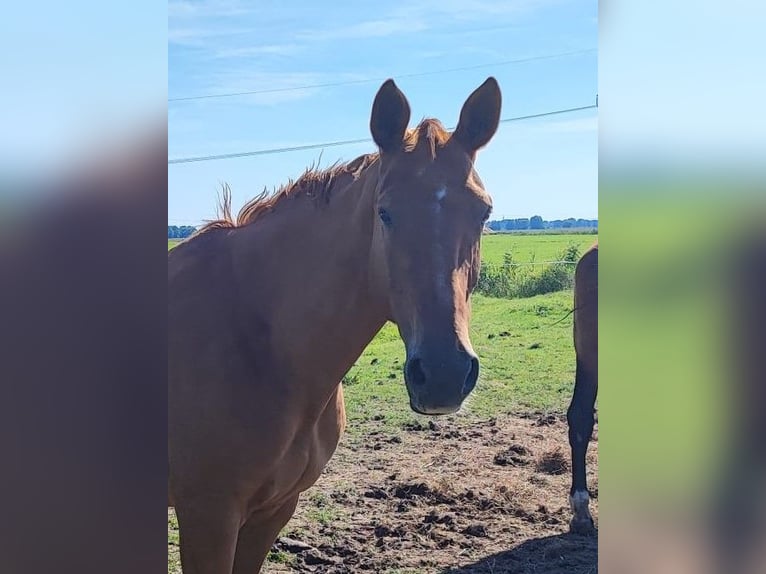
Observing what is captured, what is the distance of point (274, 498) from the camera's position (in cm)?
212

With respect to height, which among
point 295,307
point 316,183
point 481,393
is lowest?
point 481,393

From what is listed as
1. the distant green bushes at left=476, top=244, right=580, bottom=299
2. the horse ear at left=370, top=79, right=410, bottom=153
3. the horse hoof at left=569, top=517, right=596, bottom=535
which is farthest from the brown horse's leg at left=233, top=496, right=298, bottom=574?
the distant green bushes at left=476, top=244, right=580, bottom=299

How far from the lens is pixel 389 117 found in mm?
1930

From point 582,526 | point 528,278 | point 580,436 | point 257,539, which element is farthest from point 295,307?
point 528,278

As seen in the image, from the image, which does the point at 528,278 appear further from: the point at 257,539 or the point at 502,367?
the point at 257,539

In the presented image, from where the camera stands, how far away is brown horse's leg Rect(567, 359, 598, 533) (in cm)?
360

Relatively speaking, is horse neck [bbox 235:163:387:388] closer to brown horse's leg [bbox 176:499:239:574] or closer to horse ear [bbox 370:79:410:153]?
horse ear [bbox 370:79:410:153]

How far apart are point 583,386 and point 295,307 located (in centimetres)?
260

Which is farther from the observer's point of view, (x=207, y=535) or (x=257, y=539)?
(x=257, y=539)

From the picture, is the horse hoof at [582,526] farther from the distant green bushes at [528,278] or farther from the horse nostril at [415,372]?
the distant green bushes at [528,278]

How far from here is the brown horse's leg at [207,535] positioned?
6.39 feet

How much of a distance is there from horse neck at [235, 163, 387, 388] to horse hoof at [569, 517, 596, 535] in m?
2.14

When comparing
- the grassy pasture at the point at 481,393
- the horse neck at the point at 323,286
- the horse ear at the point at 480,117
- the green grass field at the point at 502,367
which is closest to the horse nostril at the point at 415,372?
the horse neck at the point at 323,286
